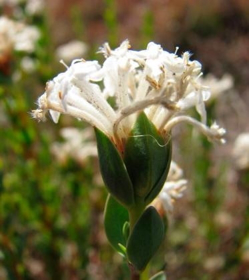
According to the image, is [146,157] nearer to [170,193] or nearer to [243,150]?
[170,193]

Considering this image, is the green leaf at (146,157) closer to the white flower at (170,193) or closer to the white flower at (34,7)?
the white flower at (170,193)

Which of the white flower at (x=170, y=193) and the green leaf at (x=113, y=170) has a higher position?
the green leaf at (x=113, y=170)

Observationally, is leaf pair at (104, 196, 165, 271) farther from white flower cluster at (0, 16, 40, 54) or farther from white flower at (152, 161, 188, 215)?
white flower cluster at (0, 16, 40, 54)

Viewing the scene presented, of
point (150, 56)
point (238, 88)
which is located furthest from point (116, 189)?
point (238, 88)

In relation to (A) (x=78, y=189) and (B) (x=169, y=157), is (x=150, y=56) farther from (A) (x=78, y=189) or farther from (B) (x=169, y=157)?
(A) (x=78, y=189)

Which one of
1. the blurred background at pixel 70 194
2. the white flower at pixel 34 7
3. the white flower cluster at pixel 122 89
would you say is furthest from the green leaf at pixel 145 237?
the white flower at pixel 34 7

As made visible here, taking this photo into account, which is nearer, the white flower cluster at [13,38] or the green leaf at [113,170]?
the green leaf at [113,170]
